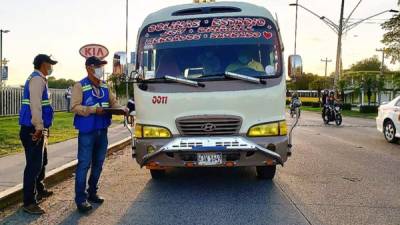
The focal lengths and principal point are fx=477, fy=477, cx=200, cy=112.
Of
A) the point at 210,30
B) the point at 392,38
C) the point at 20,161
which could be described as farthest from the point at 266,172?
the point at 392,38

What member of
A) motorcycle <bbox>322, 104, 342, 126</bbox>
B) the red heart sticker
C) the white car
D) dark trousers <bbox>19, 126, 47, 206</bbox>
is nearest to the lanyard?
dark trousers <bbox>19, 126, 47, 206</bbox>

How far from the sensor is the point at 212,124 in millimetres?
6504

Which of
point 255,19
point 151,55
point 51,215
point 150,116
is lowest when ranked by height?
point 51,215

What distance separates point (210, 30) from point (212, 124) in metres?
1.53

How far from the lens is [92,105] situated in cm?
584

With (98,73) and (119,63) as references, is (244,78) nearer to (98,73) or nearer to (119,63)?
(98,73)

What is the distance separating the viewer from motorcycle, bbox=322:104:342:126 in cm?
2213

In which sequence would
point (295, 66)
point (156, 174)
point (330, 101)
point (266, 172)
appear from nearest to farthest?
point (295, 66) < point (266, 172) < point (156, 174) < point (330, 101)

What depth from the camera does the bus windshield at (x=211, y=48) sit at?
22.8 feet

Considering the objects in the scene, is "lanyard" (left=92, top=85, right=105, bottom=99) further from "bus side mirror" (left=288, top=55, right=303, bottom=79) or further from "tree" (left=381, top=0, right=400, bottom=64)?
"tree" (left=381, top=0, right=400, bottom=64)

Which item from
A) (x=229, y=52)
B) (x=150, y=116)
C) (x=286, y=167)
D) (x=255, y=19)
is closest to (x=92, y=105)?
(x=150, y=116)

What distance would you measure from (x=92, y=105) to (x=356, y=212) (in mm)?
3472

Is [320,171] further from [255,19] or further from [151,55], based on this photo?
[151,55]

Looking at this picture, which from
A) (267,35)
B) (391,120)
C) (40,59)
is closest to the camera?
(40,59)
